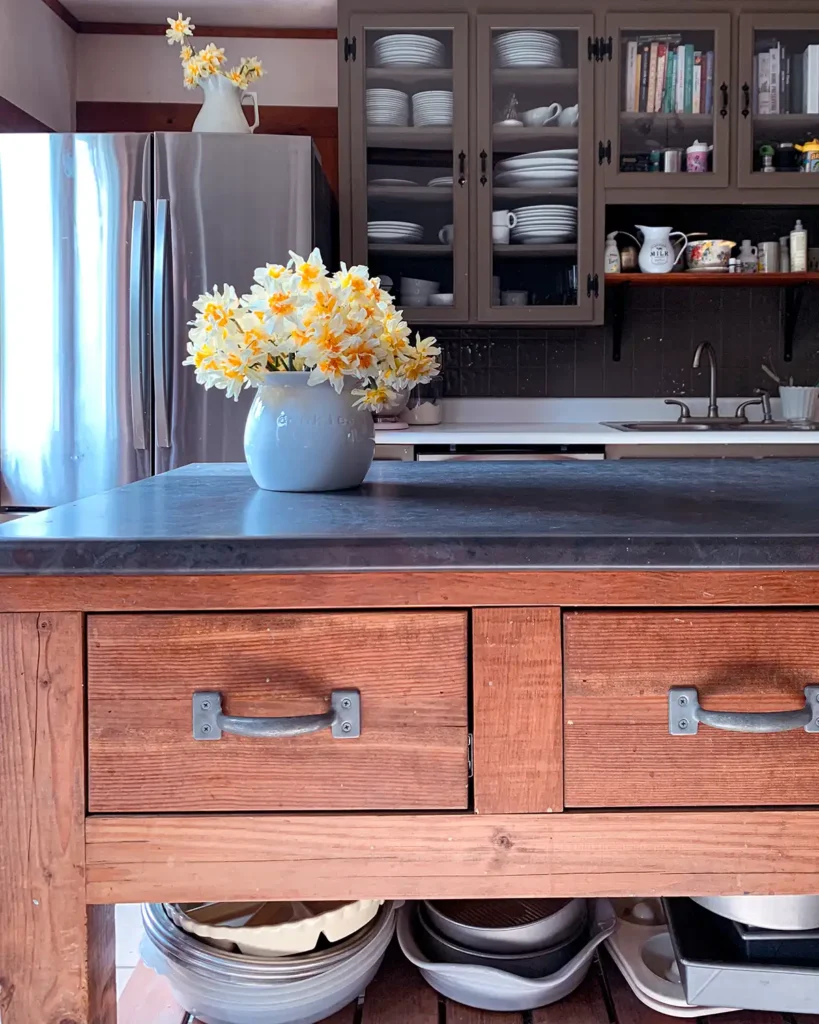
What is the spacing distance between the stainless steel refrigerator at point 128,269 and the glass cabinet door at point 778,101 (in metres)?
1.46

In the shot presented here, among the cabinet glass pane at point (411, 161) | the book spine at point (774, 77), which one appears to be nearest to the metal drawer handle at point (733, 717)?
the cabinet glass pane at point (411, 161)

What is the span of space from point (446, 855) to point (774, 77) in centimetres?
328

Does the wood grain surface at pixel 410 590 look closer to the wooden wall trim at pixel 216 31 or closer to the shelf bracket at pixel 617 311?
the shelf bracket at pixel 617 311

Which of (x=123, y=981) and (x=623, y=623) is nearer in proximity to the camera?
(x=623, y=623)

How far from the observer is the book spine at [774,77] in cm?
331

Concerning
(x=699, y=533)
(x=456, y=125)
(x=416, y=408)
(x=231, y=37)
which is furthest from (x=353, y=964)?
(x=231, y=37)

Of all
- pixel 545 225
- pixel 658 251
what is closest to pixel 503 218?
pixel 545 225

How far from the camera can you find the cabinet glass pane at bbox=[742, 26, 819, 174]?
130 inches

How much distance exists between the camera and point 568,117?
3.32 m

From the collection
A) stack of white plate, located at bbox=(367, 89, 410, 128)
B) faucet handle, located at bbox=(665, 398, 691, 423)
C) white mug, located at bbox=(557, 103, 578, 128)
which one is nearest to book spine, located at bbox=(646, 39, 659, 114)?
white mug, located at bbox=(557, 103, 578, 128)

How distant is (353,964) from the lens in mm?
997

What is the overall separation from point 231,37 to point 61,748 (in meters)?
3.51

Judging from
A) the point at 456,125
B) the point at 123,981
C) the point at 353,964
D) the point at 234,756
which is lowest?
the point at 123,981

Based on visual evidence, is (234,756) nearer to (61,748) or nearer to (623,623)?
(61,748)
